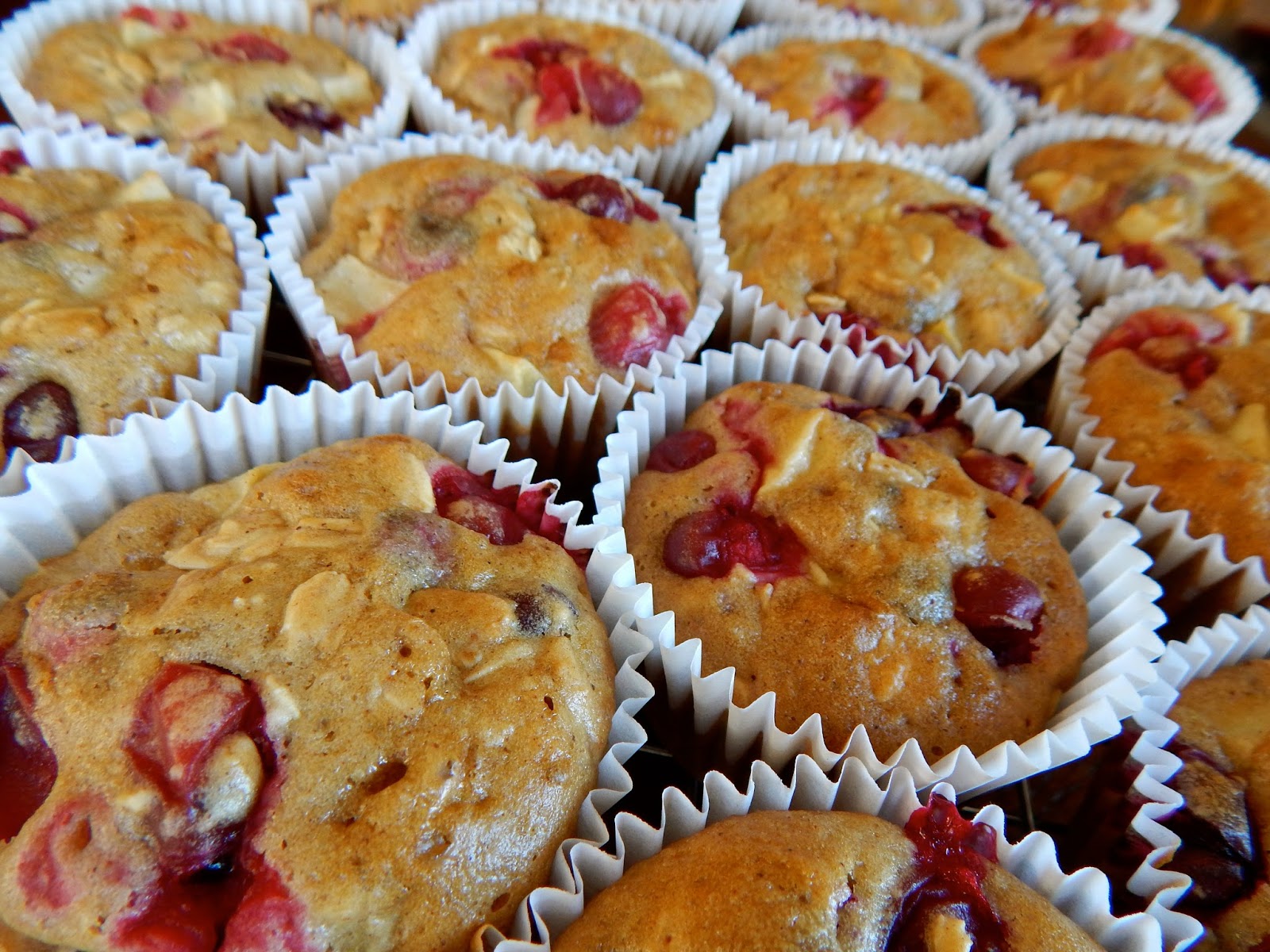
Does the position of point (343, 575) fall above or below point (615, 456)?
above

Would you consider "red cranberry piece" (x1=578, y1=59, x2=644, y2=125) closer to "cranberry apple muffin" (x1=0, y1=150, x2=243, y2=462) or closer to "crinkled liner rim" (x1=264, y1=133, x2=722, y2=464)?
"crinkled liner rim" (x1=264, y1=133, x2=722, y2=464)

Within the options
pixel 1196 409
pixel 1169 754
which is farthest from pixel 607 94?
pixel 1169 754

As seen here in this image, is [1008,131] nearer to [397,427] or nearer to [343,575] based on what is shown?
[397,427]

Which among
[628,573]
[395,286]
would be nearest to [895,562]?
[628,573]

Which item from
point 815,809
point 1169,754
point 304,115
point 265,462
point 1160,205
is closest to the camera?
point 815,809

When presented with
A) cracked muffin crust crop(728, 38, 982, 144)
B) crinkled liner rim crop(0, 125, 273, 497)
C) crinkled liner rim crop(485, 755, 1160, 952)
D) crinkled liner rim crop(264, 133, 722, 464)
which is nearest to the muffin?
cracked muffin crust crop(728, 38, 982, 144)

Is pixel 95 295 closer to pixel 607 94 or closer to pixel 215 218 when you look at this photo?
pixel 215 218
